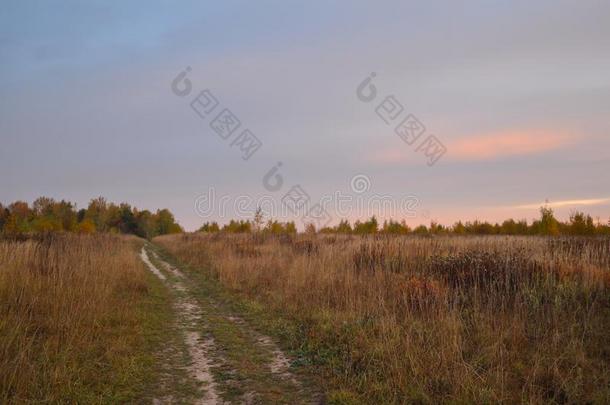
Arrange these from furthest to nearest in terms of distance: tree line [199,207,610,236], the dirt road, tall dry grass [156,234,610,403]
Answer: tree line [199,207,610,236] < the dirt road < tall dry grass [156,234,610,403]

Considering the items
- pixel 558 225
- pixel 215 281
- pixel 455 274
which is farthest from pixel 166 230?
pixel 455 274

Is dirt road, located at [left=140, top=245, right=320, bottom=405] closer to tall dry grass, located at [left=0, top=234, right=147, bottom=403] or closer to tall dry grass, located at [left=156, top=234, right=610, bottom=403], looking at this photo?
tall dry grass, located at [left=156, top=234, right=610, bottom=403]

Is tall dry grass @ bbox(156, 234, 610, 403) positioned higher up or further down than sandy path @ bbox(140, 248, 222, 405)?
higher up

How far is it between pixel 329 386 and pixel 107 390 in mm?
2873

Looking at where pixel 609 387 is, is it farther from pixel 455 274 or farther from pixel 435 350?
pixel 455 274

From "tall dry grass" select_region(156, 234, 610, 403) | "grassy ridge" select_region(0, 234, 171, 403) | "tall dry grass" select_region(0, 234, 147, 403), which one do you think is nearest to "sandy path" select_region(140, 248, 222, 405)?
"grassy ridge" select_region(0, 234, 171, 403)

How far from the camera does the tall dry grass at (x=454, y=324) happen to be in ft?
16.1

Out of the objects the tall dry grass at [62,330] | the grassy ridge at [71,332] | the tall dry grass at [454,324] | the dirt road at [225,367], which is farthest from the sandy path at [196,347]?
the tall dry grass at [454,324]

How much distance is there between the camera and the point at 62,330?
6777mm

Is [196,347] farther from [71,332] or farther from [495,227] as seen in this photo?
[495,227]

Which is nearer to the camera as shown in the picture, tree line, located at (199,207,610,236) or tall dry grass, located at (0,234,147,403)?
tall dry grass, located at (0,234,147,403)

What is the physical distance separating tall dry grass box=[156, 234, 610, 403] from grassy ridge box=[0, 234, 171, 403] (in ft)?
8.88

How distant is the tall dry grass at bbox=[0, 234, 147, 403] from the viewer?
4953 millimetres

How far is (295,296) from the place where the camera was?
10266 millimetres
